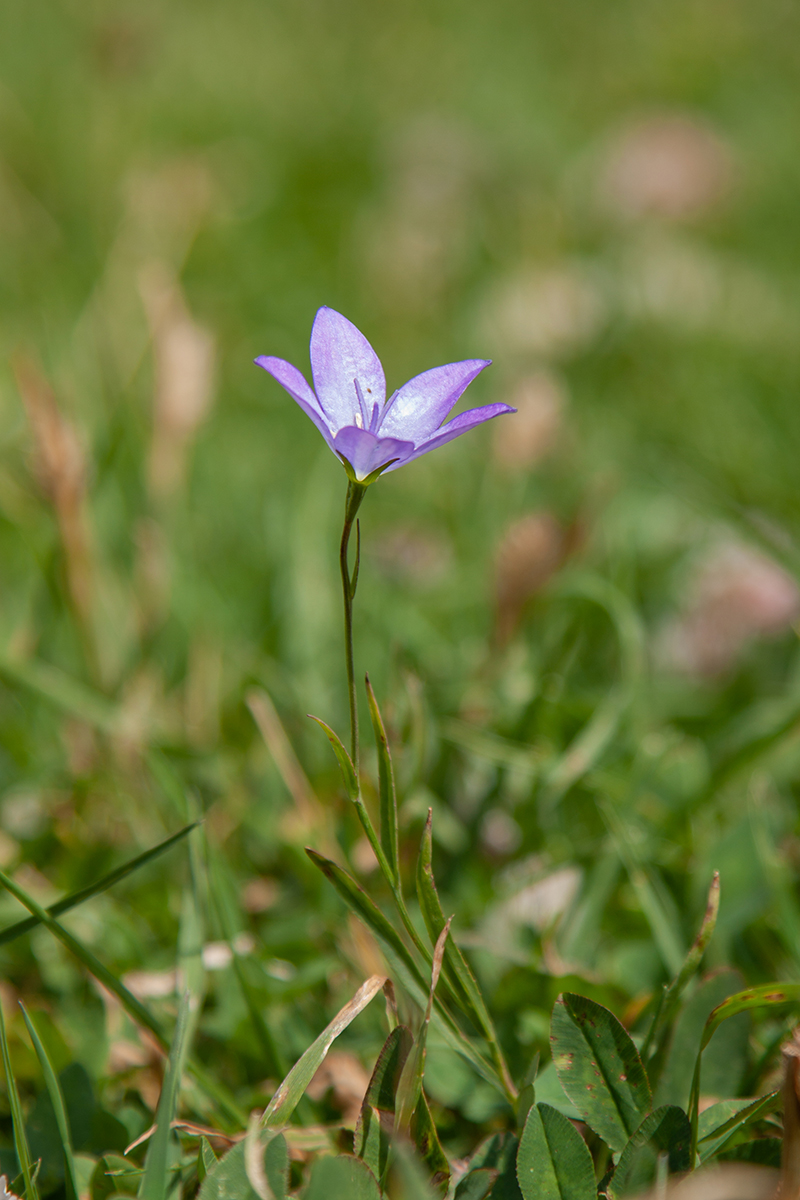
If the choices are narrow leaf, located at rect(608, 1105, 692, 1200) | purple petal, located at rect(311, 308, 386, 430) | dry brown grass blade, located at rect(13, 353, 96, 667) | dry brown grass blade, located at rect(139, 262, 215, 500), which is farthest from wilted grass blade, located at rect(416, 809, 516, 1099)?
dry brown grass blade, located at rect(139, 262, 215, 500)

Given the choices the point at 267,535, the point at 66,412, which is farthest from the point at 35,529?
the point at 267,535

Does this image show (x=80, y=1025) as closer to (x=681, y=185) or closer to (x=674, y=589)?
(x=674, y=589)

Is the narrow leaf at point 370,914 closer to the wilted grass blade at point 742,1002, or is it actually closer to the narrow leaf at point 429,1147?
the narrow leaf at point 429,1147

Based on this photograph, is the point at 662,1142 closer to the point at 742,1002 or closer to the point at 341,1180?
the point at 742,1002

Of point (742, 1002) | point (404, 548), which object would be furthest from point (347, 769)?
point (404, 548)

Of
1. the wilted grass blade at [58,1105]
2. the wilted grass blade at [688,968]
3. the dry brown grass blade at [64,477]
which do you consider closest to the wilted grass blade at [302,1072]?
the wilted grass blade at [58,1105]
